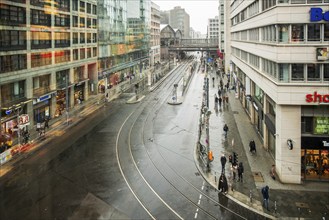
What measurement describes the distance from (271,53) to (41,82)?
116 ft

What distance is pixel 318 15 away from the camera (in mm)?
26344

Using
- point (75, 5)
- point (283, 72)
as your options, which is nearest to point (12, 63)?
point (75, 5)

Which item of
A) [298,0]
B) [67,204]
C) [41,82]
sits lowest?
[67,204]

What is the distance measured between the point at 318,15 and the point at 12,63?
35479mm

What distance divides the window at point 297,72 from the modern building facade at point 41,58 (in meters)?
29.5

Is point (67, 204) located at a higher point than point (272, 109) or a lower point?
lower

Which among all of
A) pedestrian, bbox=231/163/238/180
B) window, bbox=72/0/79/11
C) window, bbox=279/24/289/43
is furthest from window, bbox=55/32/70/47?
window, bbox=279/24/289/43

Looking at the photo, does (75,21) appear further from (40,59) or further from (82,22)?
(40,59)

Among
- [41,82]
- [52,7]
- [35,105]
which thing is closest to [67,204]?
[35,105]

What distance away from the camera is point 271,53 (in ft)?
100

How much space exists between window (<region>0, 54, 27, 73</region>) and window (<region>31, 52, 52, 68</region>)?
8.19 feet

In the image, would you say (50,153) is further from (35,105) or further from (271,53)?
(271,53)

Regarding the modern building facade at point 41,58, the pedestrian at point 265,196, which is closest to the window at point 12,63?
the modern building facade at point 41,58

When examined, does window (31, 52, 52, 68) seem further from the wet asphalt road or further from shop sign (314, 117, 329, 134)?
shop sign (314, 117, 329, 134)
